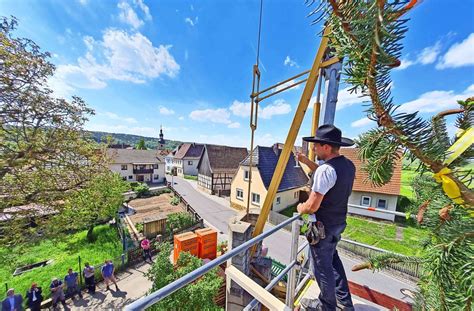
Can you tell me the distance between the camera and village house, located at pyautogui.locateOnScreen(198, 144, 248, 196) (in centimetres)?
2738

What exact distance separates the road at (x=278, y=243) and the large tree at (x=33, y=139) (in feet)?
31.8

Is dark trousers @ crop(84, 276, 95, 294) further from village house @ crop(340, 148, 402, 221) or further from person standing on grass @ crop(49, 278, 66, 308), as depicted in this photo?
village house @ crop(340, 148, 402, 221)

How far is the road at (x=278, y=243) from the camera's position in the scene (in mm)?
9453

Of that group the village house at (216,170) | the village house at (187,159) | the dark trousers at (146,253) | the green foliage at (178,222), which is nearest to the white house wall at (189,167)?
the village house at (187,159)

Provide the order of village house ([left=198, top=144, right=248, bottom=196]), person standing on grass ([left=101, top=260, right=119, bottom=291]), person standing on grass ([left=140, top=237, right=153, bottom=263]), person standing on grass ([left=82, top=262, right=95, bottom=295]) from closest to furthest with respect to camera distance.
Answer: person standing on grass ([left=82, top=262, right=95, bottom=295])
person standing on grass ([left=101, top=260, right=119, bottom=291])
person standing on grass ([left=140, top=237, right=153, bottom=263])
village house ([left=198, top=144, right=248, bottom=196])

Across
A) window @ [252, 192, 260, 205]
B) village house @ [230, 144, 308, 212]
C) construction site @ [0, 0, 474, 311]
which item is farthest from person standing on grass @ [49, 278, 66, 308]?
window @ [252, 192, 260, 205]

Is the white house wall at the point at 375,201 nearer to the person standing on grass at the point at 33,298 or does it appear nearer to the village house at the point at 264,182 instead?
the village house at the point at 264,182

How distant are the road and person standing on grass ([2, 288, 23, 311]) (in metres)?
9.82

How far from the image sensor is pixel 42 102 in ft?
22.4

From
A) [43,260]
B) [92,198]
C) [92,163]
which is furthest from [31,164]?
[43,260]

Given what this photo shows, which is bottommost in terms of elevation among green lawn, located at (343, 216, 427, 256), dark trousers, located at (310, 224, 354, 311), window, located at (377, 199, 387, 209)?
green lawn, located at (343, 216, 427, 256)

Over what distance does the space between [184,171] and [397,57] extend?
147ft

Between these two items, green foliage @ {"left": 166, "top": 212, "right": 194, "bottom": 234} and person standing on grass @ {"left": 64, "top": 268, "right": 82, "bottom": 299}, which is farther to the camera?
green foliage @ {"left": 166, "top": 212, "right": 194, "bottom": 234}

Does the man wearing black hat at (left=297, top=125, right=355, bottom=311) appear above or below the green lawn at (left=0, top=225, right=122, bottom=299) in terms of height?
above
